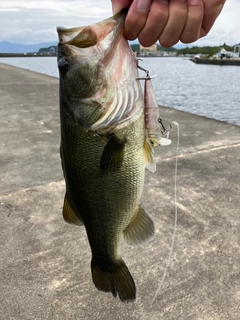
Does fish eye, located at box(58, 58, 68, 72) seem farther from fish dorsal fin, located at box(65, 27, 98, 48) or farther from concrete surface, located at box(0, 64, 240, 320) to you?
concrete surface, located at box(0, 64, 240, 320)

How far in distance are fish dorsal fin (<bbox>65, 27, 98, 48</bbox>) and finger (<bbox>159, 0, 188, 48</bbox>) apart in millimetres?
294

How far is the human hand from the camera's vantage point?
1.23 metres

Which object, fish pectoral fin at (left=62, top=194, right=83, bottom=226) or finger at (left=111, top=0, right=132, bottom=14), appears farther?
fish pectoral fin at (left=62, top=194, right=83, bottom=226)

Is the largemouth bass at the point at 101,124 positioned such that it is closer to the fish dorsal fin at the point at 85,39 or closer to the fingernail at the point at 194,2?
the fish dorsal fin at the point at 85,39

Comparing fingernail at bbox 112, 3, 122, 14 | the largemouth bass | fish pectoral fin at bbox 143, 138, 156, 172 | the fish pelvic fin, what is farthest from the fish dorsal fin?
the fish pelvic fin

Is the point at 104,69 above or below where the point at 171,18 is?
below

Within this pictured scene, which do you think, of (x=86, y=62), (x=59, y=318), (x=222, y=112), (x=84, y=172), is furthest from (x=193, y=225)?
(x=222, y=112)

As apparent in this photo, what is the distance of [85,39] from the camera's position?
4.79 feet

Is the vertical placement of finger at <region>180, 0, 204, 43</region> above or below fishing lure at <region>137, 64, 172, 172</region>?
above

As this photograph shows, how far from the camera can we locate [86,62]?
153cm

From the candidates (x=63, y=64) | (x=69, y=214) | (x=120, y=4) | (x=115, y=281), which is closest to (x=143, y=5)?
(x=120, y=4)

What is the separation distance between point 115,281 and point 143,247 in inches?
54.8

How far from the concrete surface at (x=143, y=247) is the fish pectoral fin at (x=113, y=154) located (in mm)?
1320

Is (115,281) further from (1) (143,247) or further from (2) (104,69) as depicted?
(1) (143,247)
